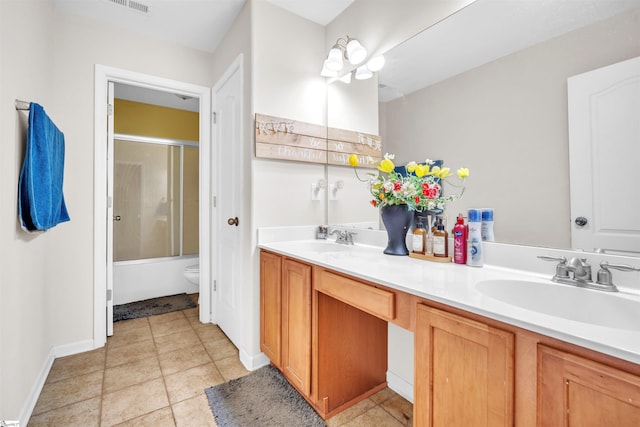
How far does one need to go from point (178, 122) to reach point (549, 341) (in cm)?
412

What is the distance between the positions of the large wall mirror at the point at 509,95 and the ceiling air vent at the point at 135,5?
1803 mm

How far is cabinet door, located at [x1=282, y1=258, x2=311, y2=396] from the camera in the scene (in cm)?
146

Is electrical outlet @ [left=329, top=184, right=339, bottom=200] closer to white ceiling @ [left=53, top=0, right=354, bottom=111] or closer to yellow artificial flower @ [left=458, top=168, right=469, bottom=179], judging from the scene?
yellow artificial flower @ [left=458, top=168, right=469, bottom=179]

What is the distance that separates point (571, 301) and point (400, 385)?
1.08 m

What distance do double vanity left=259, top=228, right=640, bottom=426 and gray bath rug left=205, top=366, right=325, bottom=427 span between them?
0.33 ft

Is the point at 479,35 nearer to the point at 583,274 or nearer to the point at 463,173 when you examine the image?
the point at 463,173

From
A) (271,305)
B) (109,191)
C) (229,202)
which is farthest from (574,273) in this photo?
(109,191)

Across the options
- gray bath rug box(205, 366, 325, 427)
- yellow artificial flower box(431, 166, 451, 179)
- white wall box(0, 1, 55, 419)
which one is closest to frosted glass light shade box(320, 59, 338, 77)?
yellow artificial flower box(431, 166, 451, 179)

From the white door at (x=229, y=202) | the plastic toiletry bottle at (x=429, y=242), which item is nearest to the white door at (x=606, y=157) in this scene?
the plastic toiletry bottle at (x=429, y=242)

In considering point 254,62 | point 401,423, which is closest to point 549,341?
point 401,423

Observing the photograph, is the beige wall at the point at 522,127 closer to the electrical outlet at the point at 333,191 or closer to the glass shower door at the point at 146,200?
the electrical outlet at the point at 333,191

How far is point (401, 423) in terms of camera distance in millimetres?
1445

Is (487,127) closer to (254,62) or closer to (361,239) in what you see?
(361,239)

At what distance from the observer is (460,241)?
1.26 m
